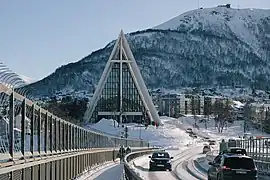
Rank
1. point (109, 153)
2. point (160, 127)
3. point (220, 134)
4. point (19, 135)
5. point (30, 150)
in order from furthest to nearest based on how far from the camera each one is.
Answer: point (220, 134)
point (160, 127)
point (109, 153)
point (30, 150)
point (19, 135)

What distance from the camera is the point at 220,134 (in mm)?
193875

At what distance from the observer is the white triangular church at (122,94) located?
600 ft

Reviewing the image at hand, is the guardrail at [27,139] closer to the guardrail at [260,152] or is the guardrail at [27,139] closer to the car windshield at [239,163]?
the car windshield at [239,163]

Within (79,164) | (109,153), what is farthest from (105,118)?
(79,164)

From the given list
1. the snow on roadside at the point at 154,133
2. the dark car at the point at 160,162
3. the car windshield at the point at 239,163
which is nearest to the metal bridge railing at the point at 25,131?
the car windshield at the point at 239,163

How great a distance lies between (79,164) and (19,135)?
719 inches

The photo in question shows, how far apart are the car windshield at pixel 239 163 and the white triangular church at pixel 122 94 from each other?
152346mm

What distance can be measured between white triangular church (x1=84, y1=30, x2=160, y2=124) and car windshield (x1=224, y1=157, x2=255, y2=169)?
500 feet

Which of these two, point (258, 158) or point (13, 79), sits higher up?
point (13, 79)

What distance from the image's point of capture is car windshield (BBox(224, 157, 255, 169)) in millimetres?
28031

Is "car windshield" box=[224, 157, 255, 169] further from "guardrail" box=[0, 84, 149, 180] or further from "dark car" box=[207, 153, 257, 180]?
"guardrail" box=[0, 84, 149, 180]

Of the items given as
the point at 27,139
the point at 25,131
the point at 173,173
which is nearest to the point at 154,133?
the point at 173,173

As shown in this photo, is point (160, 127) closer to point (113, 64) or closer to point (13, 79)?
point (113, 64)

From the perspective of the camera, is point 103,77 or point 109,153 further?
point 103,77
